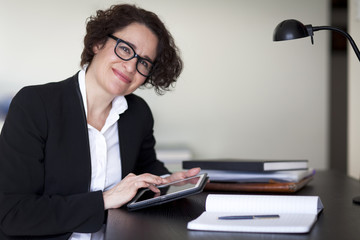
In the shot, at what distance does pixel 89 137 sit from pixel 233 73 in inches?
87.3

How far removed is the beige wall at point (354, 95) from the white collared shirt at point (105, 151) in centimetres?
196

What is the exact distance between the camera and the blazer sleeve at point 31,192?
4.04 feet

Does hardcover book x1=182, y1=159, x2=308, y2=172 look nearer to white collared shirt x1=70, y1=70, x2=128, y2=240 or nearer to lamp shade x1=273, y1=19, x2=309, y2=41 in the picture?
white collared shirt x1=70, y1=70, x2=128, y2=240

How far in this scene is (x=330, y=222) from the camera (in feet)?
3.56

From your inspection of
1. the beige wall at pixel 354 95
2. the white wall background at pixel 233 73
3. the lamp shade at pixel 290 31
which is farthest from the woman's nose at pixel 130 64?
the beige wall at pixel 354 95

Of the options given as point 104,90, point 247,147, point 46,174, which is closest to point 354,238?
point 46,174

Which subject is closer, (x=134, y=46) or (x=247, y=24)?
(x=134, y=46)

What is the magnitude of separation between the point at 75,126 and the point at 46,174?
0.18m

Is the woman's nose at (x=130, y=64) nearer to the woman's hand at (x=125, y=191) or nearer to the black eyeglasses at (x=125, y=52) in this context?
the black eyeglasses at (x=125, y=52)

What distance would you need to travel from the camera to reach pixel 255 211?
1125mm

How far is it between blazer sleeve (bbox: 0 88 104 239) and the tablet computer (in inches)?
4.3

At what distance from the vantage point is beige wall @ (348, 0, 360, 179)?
10.3ft

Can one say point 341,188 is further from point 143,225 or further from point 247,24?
point 247,24

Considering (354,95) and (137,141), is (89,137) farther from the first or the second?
(354,95)
